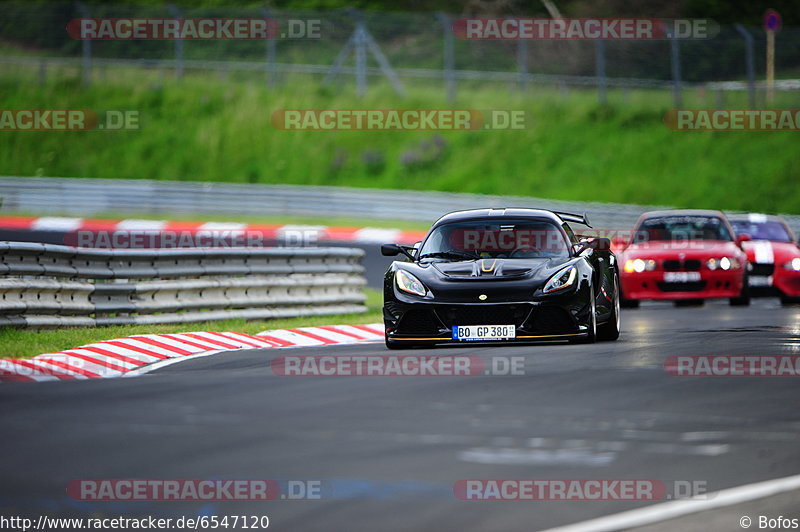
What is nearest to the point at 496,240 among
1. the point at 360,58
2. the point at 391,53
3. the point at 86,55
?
the point at 391,53

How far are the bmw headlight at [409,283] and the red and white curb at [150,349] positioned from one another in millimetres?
1718

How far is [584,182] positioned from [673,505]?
1300 inches

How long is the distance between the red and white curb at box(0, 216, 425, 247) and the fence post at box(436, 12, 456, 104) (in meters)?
7.09

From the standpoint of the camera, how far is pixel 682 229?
19.4 m

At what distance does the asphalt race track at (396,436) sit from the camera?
6.32 meters

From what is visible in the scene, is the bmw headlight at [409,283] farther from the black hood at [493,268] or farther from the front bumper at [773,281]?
the front bumper at [773,281]

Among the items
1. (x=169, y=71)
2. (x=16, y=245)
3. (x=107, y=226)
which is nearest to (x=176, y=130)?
(x=169, y=71)

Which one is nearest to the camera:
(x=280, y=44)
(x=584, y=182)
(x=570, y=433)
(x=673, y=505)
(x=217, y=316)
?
(x=673, y=505)

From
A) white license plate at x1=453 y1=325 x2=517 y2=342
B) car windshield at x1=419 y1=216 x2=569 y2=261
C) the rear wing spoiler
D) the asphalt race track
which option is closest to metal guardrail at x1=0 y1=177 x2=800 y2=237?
the rear wing spoiler

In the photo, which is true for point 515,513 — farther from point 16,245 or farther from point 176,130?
point 176,130

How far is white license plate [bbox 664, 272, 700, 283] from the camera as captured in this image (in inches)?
728

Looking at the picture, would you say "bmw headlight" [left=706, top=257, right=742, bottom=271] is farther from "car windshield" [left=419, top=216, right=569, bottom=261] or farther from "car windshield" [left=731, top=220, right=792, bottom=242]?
"car windshield" [left=419, top=216, right=569, bottom=261]

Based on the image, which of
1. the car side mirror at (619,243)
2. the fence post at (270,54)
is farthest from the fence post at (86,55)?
the car side mirror at (619,243)

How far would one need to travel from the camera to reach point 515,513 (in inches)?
244
